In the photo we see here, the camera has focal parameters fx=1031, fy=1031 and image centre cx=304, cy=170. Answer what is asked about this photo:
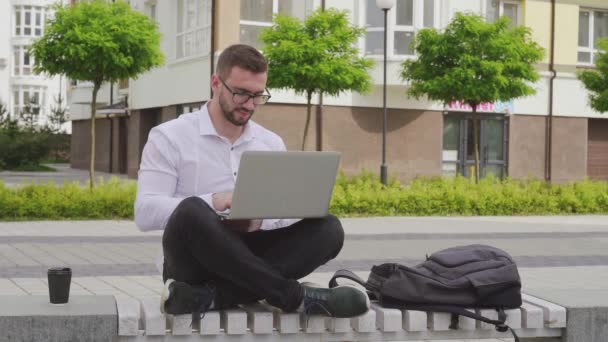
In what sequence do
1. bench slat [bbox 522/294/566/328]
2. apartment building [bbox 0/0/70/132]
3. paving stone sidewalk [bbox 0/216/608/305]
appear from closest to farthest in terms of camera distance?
1. bench slat [bbox 522/294/566/328]
2. paving stone sidewalk [bbox 0/216/608/305]
3. apartment building [bbox 0/0/70/132]

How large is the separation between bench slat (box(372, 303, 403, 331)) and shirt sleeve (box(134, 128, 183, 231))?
1.07 meters

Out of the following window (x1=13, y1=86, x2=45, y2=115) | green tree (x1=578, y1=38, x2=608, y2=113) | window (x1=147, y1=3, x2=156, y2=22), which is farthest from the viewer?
window (x1=13, y1=86, x2=45, y2=115)

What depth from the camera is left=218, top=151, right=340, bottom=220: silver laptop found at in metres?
4.34

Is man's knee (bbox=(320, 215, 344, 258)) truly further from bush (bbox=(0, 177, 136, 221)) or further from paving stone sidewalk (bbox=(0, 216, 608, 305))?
bush (bbox=(0, 177, 136, 221))

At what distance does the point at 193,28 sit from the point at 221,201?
26.1 m

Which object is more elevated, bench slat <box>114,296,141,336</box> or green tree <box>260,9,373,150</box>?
green tree <box>260,9,373,150</box>

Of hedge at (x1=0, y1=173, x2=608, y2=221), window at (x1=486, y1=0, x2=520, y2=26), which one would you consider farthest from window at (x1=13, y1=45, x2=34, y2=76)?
hedge at (x1=0, y1=173, x2=608, y2=221)

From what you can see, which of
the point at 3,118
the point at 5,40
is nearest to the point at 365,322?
the point at 3,118

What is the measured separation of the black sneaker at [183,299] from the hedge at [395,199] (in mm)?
13078

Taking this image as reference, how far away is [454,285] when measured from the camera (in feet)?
15.7

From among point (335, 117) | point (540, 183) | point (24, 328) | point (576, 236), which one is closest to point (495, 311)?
point (24, 328)

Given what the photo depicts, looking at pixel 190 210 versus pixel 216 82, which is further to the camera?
pixel 216 82

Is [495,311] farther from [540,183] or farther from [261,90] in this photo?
[540,183]

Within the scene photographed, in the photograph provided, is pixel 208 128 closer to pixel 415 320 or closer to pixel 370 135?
pixel 415 320
